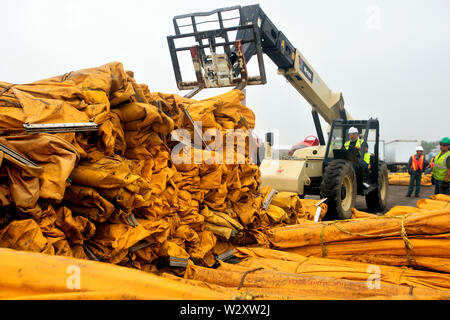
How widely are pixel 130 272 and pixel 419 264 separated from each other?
255cm

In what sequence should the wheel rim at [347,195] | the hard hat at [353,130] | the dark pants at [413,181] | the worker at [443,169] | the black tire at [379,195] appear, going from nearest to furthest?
the wheel rim at [347,195]
the worker at [443,169]
the hard hat at [353,130]
the black tire at [379,195]
the dark pants at [413,181]

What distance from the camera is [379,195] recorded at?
834 cm

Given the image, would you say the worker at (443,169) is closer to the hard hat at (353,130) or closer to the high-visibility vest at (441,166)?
the high-visibility vest at (441,166)

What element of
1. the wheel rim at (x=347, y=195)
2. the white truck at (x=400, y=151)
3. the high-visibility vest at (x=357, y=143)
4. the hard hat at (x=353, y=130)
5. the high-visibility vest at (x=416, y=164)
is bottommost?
the white truck at (x=400, y=151)

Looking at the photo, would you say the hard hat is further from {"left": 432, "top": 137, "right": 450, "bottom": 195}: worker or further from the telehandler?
{"left": 432, "top": 137, "right": 450, "bottom": 195}: worker

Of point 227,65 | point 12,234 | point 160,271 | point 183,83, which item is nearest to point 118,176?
point 12,234

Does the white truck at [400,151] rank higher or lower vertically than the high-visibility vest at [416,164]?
lower

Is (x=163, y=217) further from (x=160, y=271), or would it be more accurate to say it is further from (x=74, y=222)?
(x=74, y=222)

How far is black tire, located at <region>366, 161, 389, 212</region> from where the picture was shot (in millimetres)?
8359

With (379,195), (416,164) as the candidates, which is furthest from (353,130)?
(416,164)

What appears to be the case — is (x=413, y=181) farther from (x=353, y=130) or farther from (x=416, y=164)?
(x=353, y=130)

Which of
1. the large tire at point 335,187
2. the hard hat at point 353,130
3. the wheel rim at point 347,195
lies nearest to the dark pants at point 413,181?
the hard hat at point 353,130

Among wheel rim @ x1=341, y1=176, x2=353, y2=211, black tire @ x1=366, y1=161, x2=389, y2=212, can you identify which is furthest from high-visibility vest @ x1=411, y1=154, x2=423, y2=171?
wheel rim @ x1=341, y1=176, x2=353, y2=211

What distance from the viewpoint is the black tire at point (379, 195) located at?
8.36 m
